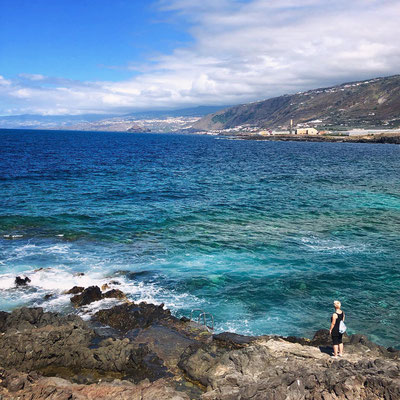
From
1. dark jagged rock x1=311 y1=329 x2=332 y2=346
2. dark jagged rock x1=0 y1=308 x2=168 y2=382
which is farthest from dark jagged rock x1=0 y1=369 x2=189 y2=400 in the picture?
dark jagged rock x1=311 y1=329 x2=332 y2=346

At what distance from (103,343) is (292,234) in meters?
21.9

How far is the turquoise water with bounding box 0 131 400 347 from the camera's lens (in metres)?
20.1

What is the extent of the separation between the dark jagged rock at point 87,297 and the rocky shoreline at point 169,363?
2364 millimetres

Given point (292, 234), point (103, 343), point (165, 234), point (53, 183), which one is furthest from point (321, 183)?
point (103, 343)

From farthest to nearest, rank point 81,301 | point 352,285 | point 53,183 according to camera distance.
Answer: point 53,183 → point 352,285 → point 81,301

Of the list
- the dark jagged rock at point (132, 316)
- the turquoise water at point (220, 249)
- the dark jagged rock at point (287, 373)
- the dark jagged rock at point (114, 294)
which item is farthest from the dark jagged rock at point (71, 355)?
the dark jagged rock at point (114, 294)

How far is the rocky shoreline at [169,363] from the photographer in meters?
11.1

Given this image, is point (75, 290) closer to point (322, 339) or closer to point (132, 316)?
point (132, 316)

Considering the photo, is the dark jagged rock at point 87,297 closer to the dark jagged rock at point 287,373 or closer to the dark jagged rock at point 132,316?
the dark jagged rock at point 132,316

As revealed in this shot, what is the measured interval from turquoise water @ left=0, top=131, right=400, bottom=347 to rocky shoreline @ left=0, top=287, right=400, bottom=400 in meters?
2.57

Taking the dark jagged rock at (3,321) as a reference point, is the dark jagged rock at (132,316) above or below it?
below

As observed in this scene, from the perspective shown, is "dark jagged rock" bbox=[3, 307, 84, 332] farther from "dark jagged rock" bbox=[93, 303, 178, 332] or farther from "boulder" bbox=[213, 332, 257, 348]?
"boulder" bbox=[213, 332, 257, 348]

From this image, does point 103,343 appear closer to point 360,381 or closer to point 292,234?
point 360,381

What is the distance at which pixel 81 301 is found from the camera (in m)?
19.5
